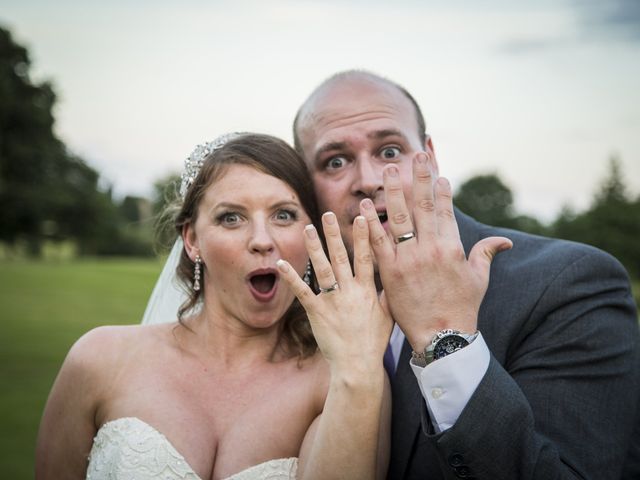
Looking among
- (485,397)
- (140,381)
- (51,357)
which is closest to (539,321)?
(485,397)

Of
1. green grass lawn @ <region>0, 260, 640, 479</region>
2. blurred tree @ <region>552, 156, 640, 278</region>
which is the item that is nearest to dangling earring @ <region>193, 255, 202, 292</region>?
green grass lawn @ <region>0, 260, 640, 479</region>

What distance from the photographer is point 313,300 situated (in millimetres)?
2443

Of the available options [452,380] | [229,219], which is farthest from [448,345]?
[229,219]

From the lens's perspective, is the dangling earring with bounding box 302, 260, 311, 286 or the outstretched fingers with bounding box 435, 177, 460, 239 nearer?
the outstretched fingers with bounding box 435, 177, 460, 239

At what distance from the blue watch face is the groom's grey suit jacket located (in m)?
0.19

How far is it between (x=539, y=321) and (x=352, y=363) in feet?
4.16

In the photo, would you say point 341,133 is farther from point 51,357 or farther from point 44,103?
point 44,103

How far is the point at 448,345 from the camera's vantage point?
238cm

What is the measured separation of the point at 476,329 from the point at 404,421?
801 millimetres

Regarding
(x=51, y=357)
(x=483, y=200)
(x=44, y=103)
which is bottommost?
(x=483, y=200)

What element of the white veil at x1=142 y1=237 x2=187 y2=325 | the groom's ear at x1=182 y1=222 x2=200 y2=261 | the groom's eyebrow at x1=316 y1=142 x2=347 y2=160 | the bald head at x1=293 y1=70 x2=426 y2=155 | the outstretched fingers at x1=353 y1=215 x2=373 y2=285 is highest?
the bald head at x1=293 y1=70 x2=426 y2=155

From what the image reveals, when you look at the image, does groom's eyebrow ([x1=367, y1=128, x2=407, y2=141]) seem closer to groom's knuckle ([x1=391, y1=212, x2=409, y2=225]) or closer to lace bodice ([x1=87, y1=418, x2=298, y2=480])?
groom's knuckle ([x1=391, y1=212, x2=409, y2=225])

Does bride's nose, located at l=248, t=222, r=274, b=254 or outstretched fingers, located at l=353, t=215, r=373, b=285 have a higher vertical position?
outstretched fingers, located at l=353, t=215, r=373, b=285

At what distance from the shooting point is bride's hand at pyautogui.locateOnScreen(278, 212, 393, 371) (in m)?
2.39
